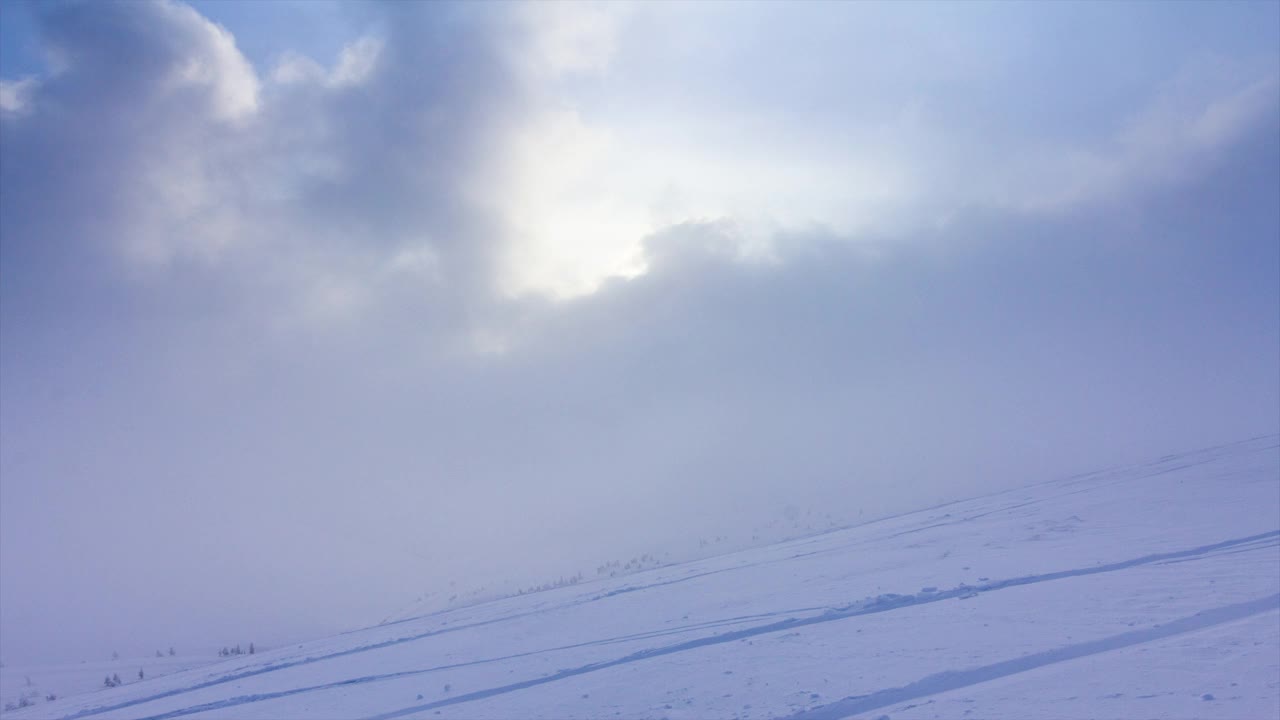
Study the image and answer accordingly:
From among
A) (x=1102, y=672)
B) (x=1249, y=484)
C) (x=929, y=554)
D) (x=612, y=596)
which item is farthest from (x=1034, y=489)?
(x=1102, y=672)

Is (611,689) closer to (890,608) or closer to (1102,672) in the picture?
(890,608)

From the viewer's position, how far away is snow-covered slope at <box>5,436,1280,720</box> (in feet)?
15.1

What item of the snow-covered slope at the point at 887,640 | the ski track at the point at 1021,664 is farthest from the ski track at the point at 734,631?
the ski track at the point at 1021,664

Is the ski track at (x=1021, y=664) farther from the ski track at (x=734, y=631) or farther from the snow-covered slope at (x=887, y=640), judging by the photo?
the ski track at (x=734, y=631)

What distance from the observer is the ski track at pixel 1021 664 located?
4660 millimetres

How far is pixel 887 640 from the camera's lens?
5.97 m

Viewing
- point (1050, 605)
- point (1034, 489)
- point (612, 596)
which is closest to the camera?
point (1050, 605)

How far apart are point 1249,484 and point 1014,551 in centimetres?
504

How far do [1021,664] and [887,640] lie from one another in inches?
45.9

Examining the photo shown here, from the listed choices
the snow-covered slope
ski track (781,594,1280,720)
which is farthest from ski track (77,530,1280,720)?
ski track (781,594,1280,720)

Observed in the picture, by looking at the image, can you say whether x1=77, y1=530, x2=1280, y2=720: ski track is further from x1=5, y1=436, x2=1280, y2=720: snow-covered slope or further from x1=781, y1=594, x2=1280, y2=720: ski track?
x1=781, y1=594, x2=1280, y2=720: ski track

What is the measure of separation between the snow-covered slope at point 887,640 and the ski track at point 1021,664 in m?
0.02

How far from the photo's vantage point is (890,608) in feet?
23.2

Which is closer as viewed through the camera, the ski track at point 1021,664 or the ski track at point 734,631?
the ski track at point 1021,664
